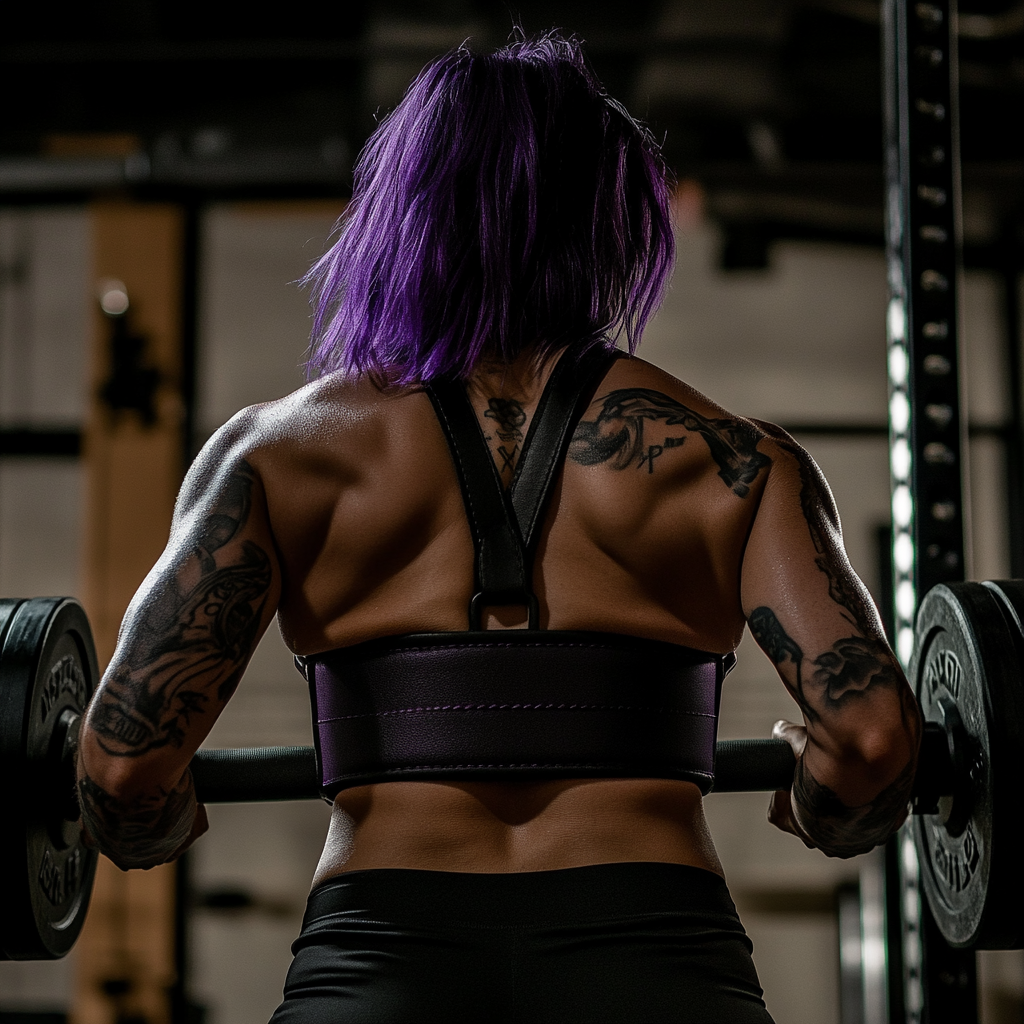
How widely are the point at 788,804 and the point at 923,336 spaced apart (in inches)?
36.5

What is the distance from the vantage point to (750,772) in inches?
57.4

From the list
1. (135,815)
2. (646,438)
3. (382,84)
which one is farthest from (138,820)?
(382,84)

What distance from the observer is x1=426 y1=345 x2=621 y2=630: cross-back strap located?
1.11 metres

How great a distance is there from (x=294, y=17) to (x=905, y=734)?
4.98 meters

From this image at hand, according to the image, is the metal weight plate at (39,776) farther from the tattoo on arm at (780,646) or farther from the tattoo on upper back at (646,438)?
the tattoo on arm at (780,646)

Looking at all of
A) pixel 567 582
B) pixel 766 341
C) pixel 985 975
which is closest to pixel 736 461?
pixel 567 582

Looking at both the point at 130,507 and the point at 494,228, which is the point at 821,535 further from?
the point at 130,507

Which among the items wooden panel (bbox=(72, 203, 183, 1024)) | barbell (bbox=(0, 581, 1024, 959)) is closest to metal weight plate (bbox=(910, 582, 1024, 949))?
barbell (bbox=(0, 581, 1024, 959))

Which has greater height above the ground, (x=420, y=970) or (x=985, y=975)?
(x=420, y=970)

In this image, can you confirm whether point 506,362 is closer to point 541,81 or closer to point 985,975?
point 541,81

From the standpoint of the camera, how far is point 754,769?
1461 mm

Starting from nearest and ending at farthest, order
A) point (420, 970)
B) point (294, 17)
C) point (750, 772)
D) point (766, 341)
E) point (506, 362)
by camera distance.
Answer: point (420, 970) < point (506, 362) < point (750, 772) < point (294, 17) < point (766, 341)

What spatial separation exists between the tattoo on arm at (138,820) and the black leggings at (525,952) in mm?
193

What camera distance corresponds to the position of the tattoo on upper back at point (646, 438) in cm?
115
